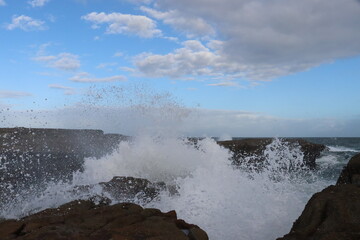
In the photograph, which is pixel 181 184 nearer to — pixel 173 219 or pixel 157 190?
pixel 157 190

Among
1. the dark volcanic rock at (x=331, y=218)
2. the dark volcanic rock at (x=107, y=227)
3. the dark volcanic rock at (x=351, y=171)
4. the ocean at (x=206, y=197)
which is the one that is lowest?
the ocean at (x=206, y=197)

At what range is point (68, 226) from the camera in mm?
4215

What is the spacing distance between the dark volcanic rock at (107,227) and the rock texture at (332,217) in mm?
1315

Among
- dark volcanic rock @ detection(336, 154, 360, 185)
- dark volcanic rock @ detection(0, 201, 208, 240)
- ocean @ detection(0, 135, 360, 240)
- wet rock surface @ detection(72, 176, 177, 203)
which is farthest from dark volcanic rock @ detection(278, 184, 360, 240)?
wet rock surface @ detection(72, 176, 177, 203)

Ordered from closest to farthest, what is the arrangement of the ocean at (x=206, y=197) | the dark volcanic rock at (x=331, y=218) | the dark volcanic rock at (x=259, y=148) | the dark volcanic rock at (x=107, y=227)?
the dark volcanic rock at (x=331, y=218) < the dark volcanic rock at (x=107, y=227) < the ocean at (x=206, y=197) < the dark volcanic rock at (x=259, y=148)

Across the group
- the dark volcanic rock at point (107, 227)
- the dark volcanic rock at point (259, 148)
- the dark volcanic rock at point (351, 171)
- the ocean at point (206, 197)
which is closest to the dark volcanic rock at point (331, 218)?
the dark volcanic rock at point (107, 227)

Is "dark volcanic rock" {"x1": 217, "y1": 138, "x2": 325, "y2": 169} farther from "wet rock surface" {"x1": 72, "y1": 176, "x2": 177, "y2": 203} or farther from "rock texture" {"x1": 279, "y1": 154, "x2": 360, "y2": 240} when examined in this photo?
"rock texture" {"x1": 279, "y1": 154, "x2": 360, "y2": 240}

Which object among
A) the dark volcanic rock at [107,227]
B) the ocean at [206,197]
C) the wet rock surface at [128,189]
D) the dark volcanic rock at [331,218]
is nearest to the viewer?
the dark volcanic rock at [331,218]

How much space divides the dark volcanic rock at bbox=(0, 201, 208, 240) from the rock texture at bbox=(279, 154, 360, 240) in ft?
4.31

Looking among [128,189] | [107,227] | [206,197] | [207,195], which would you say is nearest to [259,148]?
[207,195]

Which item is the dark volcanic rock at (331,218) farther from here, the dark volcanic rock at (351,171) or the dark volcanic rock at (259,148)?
the dark volcanic rock at (259,148)

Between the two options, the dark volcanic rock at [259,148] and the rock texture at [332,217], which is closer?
the rock texture at [332,217]

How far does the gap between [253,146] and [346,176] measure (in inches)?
586

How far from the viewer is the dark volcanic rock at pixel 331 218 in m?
3.68
